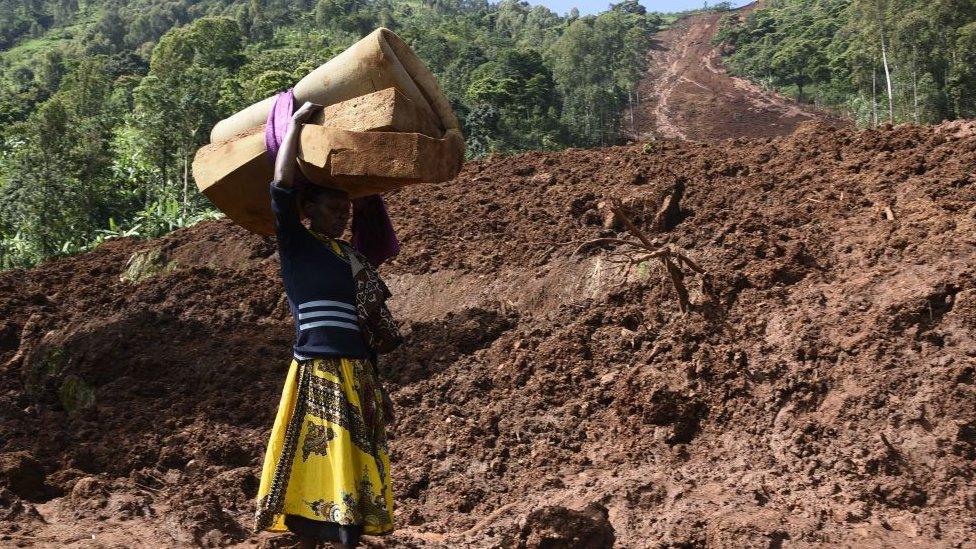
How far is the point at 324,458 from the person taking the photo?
8.77 feet

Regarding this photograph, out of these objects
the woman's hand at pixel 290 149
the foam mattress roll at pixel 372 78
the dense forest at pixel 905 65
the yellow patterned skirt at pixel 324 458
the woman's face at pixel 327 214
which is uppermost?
the dense forest at pixel 905 65

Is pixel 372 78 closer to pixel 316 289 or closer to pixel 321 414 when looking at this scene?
pixel 316 289

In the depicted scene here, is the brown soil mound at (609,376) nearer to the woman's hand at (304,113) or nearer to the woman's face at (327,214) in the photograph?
the woman's face at (327,214)

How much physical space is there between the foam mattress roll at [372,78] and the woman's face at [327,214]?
368mm

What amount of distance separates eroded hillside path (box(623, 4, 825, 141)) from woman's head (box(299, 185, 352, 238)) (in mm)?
29130

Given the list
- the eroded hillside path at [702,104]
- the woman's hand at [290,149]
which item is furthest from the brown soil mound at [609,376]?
the eroded hillside path at [702,104]

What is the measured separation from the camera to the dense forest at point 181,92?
43.7 feet

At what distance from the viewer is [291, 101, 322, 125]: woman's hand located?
2.89 m

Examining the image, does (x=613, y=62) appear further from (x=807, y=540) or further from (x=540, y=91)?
(x=807, y=540)

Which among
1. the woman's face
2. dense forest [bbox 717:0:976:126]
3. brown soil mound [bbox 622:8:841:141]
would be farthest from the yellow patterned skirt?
brown soil mound [bbox 622:8:841:141]

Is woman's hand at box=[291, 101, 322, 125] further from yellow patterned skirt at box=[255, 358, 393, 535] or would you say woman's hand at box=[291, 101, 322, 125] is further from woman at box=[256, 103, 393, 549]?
yellow patterned skirt at box=[255, 358, 393, 535]

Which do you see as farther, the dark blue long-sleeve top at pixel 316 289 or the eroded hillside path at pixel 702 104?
the eroded hillside path at pixel 702 104

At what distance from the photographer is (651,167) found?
695 cm

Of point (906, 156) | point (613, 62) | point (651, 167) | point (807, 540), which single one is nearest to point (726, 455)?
point (807, 540)
